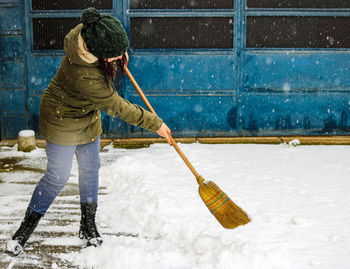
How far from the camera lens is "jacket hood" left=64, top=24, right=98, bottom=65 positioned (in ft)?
8.93

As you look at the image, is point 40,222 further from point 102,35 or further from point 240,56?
point 240,56

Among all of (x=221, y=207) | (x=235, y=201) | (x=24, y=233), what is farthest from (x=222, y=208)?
(x=24, y=233)

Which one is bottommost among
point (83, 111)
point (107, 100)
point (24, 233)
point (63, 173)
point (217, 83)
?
point (24, 233)

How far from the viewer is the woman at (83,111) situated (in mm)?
2605

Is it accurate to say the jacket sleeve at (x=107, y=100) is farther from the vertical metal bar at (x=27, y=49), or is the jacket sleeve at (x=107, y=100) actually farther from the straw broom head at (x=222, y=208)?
the vertical metal bar at (x=27, y=49)

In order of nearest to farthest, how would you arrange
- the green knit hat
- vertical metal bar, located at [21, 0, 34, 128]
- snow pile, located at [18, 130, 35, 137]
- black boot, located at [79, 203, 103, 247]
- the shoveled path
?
the green knit hat
the shoveled path
black boot, located at [79, 203, 103, 247]
snow pile, located at [18, 130, 35, 137]
vertical metal bar, located at [21, 0, 34, 128]

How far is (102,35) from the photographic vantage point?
2.55 metres

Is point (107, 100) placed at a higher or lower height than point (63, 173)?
higher

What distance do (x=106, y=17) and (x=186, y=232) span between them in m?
1.78

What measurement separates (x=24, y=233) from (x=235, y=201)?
1917 mm

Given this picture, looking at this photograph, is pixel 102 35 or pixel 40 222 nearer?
pixel 102 35

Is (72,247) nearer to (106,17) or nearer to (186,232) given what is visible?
(186,232)

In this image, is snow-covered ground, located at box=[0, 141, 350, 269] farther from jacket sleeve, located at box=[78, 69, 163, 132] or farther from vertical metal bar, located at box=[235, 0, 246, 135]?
jacket sleeve, located at box=[78, 69, 163, 132]

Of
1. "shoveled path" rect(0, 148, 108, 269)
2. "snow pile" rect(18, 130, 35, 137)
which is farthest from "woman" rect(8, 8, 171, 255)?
"snow pile" rect(18, 130, 35, 137)
